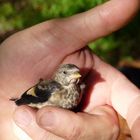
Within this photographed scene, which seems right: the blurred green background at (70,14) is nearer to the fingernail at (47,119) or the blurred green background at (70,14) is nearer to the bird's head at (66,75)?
the bird's head at (66,75)

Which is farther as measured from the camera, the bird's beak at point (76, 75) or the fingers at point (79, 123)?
the bird's beak at point (76, 75)

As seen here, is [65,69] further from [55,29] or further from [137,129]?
[137,129]

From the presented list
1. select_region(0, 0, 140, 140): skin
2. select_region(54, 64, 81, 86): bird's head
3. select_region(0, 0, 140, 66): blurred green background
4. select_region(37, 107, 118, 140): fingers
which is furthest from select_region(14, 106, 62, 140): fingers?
select_region(0, 0, 140, 66): blurred green background

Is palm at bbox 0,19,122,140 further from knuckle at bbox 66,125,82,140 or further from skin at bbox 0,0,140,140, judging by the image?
knuckle at bbox 66,125,82,140

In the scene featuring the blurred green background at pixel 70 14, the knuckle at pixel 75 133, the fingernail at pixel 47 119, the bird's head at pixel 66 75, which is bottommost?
the blurred green background at pixel 70 14

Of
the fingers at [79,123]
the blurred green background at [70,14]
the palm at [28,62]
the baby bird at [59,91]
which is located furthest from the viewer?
the blurred green background at [70,14]

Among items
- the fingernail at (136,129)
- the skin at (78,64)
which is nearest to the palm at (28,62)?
the skin at (78,64)
